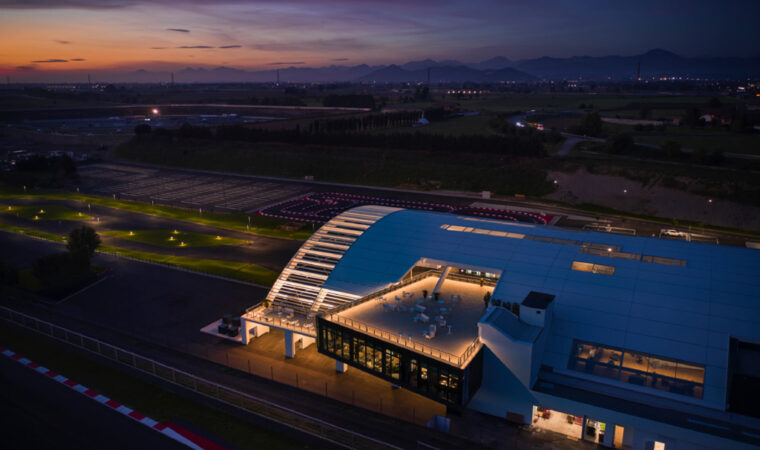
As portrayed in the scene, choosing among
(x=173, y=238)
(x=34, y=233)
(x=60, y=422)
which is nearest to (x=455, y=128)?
(x=173, y=238)

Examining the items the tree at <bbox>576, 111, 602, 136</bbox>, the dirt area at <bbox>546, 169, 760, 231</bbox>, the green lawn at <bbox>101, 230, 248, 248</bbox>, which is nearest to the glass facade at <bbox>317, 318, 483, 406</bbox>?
the green lawn at <bbox>101, 230, 248, 248</bbox>

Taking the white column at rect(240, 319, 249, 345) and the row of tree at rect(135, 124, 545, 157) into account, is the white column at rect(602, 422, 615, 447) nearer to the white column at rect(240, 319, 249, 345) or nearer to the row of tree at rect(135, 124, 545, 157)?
the white column at rect(240, 319, 249, 345)

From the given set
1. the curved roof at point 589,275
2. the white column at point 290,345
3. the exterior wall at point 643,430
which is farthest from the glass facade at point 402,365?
the curved roof at point 589,275

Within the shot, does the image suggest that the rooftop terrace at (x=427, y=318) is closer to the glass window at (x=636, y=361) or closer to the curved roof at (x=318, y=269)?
the curved roof at (x=318, y=269)

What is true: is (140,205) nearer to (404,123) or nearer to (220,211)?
(220,211)

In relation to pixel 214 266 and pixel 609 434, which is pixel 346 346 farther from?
pixel 214 266
